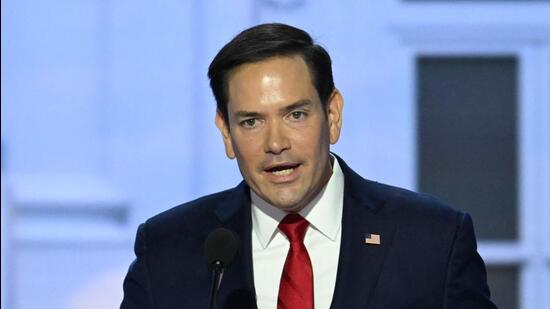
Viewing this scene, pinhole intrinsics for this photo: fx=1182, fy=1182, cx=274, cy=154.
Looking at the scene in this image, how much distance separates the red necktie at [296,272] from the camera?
5.97 ft

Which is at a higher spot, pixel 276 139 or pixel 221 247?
pixel 276 139

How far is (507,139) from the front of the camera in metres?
2.93

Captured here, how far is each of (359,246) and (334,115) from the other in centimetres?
21

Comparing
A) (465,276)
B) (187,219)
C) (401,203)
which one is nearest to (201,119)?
(187,219)

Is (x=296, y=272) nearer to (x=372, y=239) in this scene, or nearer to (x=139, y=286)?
(x=372, y=239)

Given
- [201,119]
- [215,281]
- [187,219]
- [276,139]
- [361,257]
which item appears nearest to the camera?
[215,281]

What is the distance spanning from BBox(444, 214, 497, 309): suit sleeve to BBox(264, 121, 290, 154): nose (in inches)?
12.3

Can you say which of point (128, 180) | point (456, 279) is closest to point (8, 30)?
point (128, 180)

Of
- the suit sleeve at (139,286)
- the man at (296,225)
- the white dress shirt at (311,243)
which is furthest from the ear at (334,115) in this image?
the suit sleeve at (139,286)

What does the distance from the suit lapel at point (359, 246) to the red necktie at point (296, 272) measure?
0.05 metres

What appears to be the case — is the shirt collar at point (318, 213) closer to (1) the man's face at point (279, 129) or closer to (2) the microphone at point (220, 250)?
(1) the man's face at point (279, 129)

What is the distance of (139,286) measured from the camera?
1897mm

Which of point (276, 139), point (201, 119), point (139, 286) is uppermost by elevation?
point (201, 119)

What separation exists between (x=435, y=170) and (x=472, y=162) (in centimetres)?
10
